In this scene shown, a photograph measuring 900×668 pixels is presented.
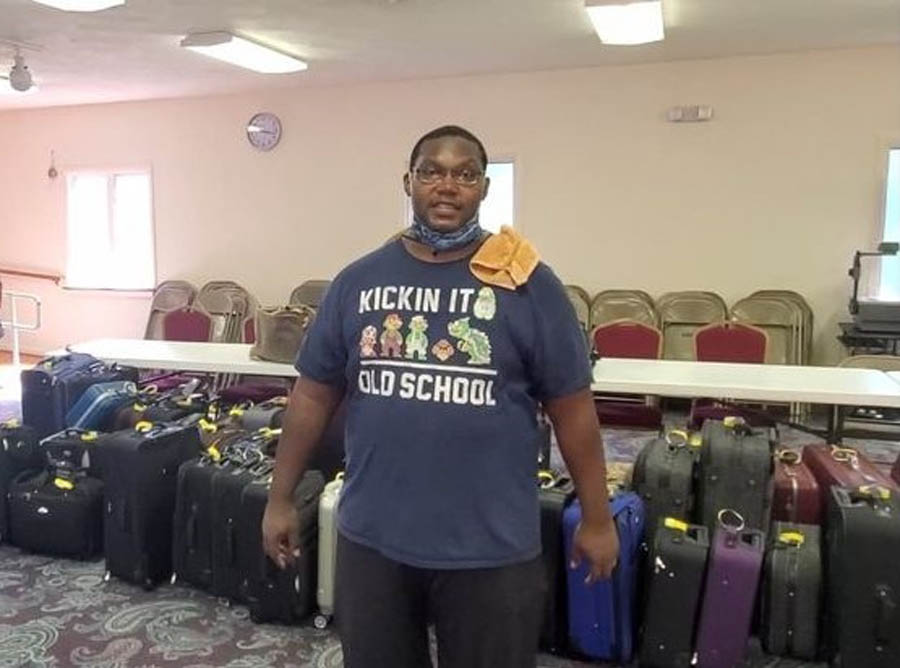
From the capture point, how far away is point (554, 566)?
245 cm

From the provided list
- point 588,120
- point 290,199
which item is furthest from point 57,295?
point 588,120

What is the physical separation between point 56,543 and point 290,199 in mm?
4649

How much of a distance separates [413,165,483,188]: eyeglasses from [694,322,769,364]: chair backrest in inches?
159

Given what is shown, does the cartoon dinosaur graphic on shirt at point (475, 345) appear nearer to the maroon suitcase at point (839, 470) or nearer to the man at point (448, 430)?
the man at point (448, 430)

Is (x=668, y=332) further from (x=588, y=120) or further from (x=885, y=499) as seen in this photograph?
(x=885, y=499)

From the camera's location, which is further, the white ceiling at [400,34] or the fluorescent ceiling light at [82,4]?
the white ceiling at [400,34]

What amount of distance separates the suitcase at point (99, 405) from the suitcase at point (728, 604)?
2.63m

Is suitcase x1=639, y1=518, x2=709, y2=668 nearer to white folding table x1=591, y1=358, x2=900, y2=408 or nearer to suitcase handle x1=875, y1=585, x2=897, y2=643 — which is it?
suitcase handle x1=875, y1=585, x2=897, y2=643

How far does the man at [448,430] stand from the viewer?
1347mm

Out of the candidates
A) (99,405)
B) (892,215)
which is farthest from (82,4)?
(892,215)

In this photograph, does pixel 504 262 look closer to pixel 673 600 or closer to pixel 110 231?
pixel 673 600

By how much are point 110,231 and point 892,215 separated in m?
7.37

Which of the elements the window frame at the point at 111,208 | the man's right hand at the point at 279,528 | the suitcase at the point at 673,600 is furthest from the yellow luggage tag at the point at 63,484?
the window frame at the point at 111,208

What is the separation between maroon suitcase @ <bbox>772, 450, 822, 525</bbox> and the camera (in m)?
2.77
